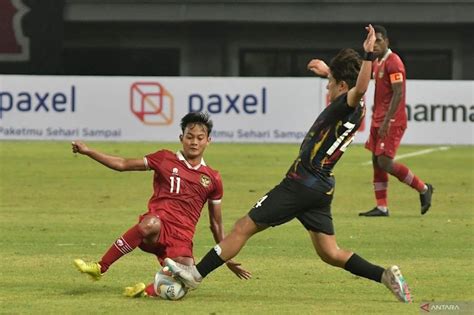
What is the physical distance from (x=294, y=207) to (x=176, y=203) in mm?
1141

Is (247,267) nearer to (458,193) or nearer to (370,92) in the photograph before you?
(458,193)

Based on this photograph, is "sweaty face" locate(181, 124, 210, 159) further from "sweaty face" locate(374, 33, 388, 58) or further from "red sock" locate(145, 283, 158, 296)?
"sweaty face" locate(374, 33, 388, 58)

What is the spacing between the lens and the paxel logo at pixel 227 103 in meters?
30.6

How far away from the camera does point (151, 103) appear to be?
30703mm

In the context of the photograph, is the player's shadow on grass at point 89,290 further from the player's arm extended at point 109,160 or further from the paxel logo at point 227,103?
the paxel logo at point 227,103

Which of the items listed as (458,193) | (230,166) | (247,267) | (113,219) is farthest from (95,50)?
(247,267)

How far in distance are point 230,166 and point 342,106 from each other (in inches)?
593

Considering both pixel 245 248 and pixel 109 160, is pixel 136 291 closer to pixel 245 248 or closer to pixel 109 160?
pixel 109 160

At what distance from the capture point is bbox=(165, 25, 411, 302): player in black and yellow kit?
9906 millimetres

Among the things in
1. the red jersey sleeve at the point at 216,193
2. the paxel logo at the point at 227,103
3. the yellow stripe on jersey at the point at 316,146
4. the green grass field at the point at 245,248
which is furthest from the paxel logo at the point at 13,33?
the yellow stripe on jersey at the point at 316,146

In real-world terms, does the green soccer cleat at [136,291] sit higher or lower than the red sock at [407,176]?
higher

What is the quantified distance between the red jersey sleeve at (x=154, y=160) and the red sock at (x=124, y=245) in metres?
0.47

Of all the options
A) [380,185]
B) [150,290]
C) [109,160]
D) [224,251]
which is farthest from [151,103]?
[224,251]

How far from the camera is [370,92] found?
29688 mm
